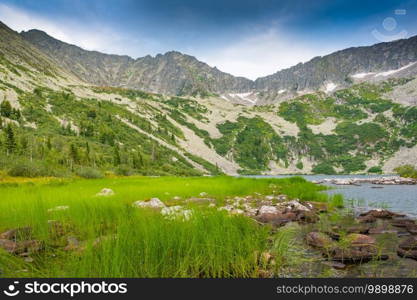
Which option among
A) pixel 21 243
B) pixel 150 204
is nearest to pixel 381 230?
pixel 150 204

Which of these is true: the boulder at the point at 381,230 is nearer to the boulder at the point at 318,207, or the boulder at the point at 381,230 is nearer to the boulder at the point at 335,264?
the boulder at the point at 318,207

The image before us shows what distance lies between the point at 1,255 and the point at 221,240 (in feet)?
17.5

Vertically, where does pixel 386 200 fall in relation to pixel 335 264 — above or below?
below

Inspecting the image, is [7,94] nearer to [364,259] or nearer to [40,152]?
[40,152]

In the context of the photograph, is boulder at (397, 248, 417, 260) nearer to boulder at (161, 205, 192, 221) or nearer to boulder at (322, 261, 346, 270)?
boulder at (322, 261, 346, 270)

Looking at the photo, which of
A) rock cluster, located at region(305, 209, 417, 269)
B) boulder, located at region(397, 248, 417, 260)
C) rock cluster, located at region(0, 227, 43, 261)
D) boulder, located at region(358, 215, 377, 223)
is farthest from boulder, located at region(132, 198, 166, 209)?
boulder, located at region(358, 215, 377, 223)

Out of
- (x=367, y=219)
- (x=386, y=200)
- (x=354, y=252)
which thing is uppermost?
(x=354, y=252)

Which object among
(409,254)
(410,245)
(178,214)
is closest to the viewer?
(178,214)

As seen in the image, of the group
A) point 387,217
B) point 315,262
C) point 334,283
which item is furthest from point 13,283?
point 387,217

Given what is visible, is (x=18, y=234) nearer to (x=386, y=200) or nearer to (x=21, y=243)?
(x=21, y=243)

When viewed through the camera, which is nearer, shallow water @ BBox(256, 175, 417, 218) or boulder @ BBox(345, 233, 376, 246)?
boulder @ BBox(345, 233, 376, 246)

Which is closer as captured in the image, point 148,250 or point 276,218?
point 148,250

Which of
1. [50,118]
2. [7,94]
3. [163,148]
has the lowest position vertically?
[163,148]

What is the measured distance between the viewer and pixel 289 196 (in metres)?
31.8
